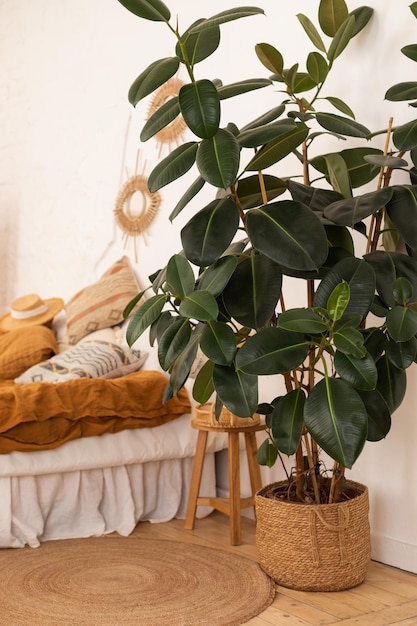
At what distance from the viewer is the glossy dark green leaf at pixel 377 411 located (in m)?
2.44

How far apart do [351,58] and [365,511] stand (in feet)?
5.25

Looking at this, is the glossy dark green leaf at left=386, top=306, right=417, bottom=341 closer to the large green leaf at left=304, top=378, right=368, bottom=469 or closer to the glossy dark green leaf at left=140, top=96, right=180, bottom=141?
the large green leaf at left=304, top=378, right=368, bottom=469

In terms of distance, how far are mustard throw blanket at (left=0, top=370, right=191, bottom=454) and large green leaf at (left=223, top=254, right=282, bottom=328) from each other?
1.10 meters

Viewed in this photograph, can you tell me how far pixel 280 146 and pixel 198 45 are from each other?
0.38m

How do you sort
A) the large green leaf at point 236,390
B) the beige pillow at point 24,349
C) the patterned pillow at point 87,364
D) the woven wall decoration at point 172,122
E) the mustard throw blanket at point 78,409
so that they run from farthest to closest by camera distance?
the beige pillow at point 24,349, the woven wall decoration at point 172,122, the patterned pillow at point 87,364, the mustard throw blanket at point 78,409, the large green leaf at point 236,390

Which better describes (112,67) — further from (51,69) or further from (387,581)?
(387,581)

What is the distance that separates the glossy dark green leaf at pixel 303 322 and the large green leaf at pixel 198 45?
73 cm

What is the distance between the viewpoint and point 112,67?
4.71 metres

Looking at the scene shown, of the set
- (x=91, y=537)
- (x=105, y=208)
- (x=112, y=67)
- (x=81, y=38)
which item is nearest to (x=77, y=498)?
(x=91, y=537)

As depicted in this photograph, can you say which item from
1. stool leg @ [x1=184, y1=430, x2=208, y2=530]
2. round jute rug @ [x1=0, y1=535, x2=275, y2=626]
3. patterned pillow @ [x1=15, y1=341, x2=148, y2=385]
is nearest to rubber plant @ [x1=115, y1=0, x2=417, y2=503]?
round jute rug @ [x1=0, y1=535, x2=275, y2=626]

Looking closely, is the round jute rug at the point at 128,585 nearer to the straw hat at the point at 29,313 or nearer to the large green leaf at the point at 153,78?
the large green leaf at the point at 153,78

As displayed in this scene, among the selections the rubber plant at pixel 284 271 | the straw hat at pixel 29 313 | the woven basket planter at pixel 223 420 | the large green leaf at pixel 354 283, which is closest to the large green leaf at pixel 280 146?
the rubber plant at pixel 284 271

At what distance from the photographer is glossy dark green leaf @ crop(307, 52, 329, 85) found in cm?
265

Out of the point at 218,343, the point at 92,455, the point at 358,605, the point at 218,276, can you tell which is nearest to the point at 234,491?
the point at 92,455
